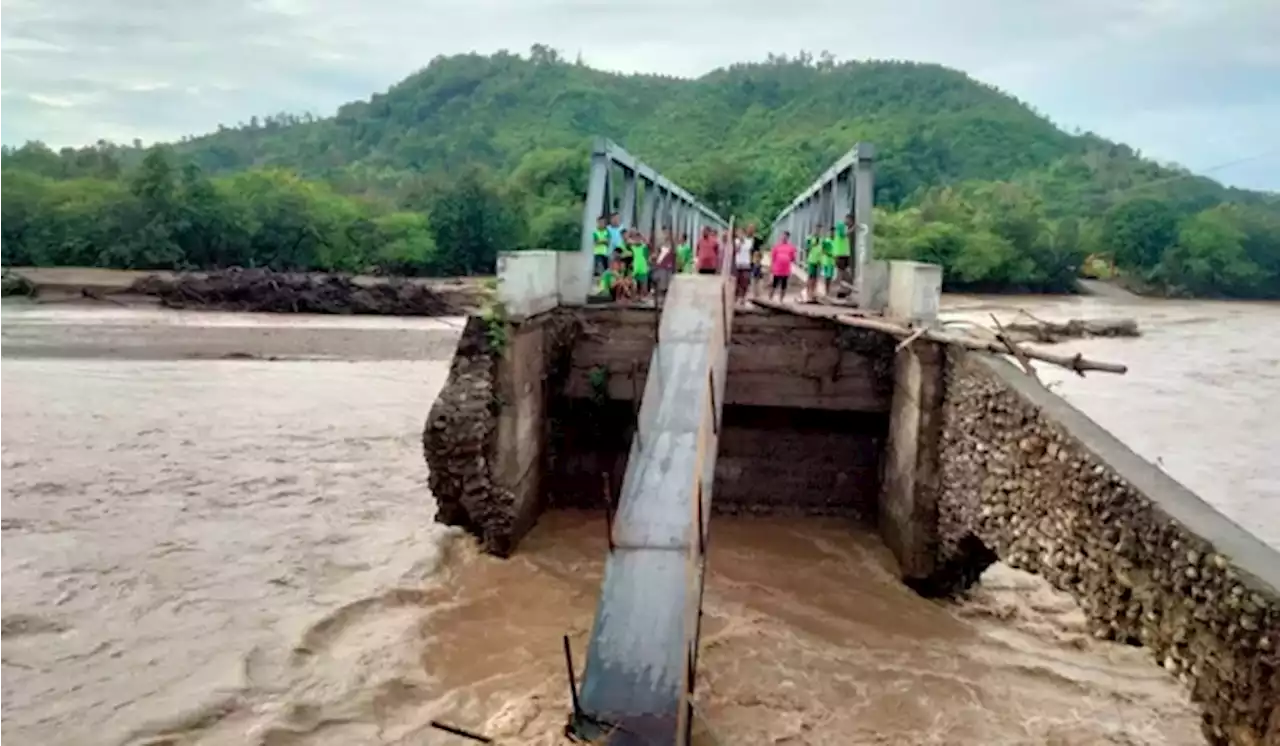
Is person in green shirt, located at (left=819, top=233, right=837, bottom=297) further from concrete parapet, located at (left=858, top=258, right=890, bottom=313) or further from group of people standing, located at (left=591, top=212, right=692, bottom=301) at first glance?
group of people standing, located at (left=591, top=212, right=692, bottom=301)

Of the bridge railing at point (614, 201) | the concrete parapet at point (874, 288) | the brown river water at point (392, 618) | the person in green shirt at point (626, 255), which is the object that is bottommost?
the brown river water at point (392, 618)

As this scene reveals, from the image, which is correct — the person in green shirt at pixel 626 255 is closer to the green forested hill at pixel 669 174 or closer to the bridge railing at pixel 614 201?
the bridge railing at pixel 614 201

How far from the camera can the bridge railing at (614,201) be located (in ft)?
43.4

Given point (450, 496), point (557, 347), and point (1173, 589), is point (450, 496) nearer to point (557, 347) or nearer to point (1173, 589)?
point (557, 347)

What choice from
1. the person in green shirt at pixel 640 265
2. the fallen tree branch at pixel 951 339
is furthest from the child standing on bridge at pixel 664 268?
the fallen tree branch at pixel 951 339

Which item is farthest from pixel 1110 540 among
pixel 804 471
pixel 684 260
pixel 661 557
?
pixel 684 260

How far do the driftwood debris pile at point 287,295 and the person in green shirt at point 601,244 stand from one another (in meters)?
26.3

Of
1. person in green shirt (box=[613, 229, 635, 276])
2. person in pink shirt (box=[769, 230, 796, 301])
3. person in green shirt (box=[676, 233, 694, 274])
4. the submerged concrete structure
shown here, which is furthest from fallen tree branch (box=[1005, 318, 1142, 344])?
person in green shirt (box=[613, 229, 635, 276])

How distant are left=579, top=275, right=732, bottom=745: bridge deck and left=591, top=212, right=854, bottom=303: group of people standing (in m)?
3.16

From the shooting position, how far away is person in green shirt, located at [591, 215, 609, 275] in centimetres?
1393

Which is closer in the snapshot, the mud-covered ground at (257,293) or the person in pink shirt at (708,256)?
the person in pink shirt at (708,256)

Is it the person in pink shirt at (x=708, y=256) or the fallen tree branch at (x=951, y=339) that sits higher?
the person in pink shirt at (x=708, y=256)

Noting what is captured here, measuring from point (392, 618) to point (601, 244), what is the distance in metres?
5.74

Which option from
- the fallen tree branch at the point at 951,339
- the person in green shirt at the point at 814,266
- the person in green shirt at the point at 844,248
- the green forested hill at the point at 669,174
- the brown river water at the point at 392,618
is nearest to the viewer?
the brown river water at the point at 392,618
